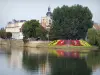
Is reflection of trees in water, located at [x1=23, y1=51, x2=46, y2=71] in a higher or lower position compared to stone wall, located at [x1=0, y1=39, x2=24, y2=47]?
higher

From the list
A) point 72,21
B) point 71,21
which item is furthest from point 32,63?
point 71,21

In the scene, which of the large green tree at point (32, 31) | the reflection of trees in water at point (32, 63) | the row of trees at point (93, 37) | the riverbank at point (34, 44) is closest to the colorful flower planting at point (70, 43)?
the riverbank at point (34, 44)

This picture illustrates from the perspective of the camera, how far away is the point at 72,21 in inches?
3039

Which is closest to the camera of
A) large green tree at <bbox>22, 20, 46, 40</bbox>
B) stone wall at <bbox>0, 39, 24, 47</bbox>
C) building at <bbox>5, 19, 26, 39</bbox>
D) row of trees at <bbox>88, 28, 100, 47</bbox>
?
row of trees at <bbox>88, 28, 100, 47</bbox>

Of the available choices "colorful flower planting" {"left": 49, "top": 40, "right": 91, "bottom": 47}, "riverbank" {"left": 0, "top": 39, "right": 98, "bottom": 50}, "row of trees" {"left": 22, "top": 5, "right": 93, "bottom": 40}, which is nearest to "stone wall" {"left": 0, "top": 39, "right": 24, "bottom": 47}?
"riverbank" {"left": 0, "top": 39, "right": 98, "bottom": 50}

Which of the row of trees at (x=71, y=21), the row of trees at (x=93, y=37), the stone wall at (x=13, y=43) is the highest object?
the row of trees at (x=71, y=21)

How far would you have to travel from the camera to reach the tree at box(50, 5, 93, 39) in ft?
253

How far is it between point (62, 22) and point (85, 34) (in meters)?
6.00

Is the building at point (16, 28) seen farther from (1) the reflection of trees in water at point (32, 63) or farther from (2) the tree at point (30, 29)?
(1) the reflection of trees in water at point (32, 63)

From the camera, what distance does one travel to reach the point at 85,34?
260 ft

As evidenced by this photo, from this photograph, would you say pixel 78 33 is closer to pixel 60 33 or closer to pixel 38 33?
pixel 60 33

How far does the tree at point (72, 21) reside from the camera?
253ft

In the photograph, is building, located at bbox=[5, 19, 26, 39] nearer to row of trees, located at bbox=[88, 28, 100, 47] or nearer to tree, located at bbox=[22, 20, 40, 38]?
tree, located at bbox=[22, 20, 40, 38]

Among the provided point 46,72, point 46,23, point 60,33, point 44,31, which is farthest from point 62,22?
point 46,72
